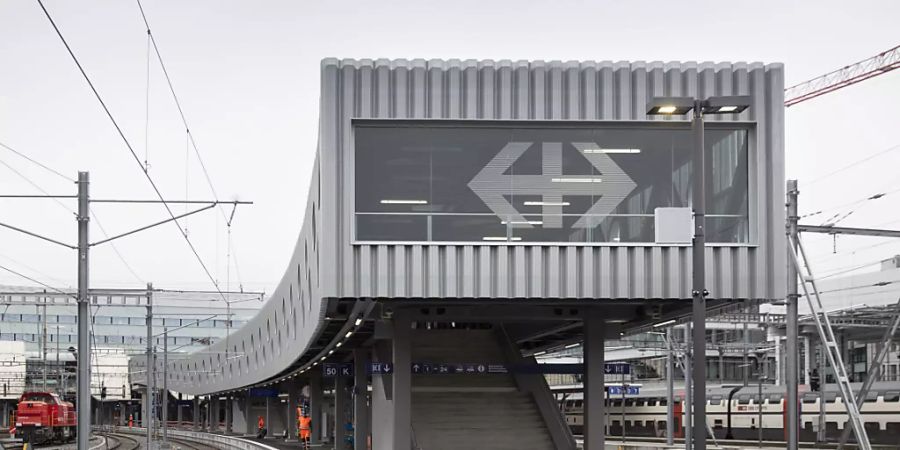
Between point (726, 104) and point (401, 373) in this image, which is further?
point (401, 373)

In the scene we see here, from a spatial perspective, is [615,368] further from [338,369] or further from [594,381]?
[338,369]

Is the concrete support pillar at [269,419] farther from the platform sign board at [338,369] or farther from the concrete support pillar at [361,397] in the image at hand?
the platform sign board at [338,369]

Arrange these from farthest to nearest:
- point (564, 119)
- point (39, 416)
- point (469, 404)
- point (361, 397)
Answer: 1. point (39, 416)
2. point (361, 397)
3. point (469, 404)
4. point (564, 119)

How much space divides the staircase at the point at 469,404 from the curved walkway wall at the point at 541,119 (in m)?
8.55

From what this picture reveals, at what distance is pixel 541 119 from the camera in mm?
26781

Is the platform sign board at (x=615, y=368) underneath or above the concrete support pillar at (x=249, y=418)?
above

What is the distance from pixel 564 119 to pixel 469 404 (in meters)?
12.6

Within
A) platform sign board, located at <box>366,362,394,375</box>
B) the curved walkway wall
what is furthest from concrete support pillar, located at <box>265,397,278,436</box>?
the curved walkway wall

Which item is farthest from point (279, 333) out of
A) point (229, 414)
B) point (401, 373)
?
point (229, 414)

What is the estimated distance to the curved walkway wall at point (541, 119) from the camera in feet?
86.5

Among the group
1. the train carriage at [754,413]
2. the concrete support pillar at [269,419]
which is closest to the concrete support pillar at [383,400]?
the train carriage at [754,413]

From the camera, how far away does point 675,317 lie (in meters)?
30.6

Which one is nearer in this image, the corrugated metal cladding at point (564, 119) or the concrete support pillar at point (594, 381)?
the corrugated metal cladding at point (564, 119)

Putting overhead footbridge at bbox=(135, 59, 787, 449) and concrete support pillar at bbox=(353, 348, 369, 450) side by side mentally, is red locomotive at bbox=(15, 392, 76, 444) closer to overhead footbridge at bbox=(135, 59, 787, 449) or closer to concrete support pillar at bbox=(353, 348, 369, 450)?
concrete support pillar at bbox=(353, 348, 369, 450)
